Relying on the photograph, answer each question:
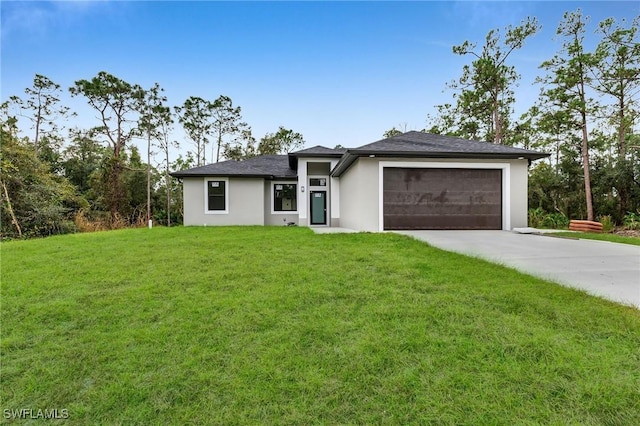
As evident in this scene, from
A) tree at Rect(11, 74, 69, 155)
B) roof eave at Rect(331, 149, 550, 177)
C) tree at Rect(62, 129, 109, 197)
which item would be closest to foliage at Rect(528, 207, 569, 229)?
roof eave at Rect(331, 149, 550, 177)

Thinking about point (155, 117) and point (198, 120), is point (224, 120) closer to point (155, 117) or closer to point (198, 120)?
point (198, 120)

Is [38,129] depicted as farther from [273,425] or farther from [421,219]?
[273,425]

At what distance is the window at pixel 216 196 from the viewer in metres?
14.2

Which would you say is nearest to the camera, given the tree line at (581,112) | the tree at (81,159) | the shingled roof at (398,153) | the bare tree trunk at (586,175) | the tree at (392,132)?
the shingled roof at (398,153)

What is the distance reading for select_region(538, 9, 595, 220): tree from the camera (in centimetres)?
1498

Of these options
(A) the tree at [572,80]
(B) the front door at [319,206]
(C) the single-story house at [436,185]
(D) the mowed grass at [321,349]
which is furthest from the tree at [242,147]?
(D) the mowed grass at [321,349]

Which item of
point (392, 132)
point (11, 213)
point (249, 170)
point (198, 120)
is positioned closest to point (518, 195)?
point (249, 170)

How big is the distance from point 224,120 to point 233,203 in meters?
15.6

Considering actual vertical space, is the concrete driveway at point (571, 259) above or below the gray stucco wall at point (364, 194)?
below

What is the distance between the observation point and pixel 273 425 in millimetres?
1850

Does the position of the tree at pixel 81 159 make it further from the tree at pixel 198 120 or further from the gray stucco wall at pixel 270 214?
the gray stucco wall at pixel 270 214

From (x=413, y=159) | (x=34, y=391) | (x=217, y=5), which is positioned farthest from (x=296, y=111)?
(x=34, y=391)

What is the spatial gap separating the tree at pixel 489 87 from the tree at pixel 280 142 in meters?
15.2

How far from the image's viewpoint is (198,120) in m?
25.7
